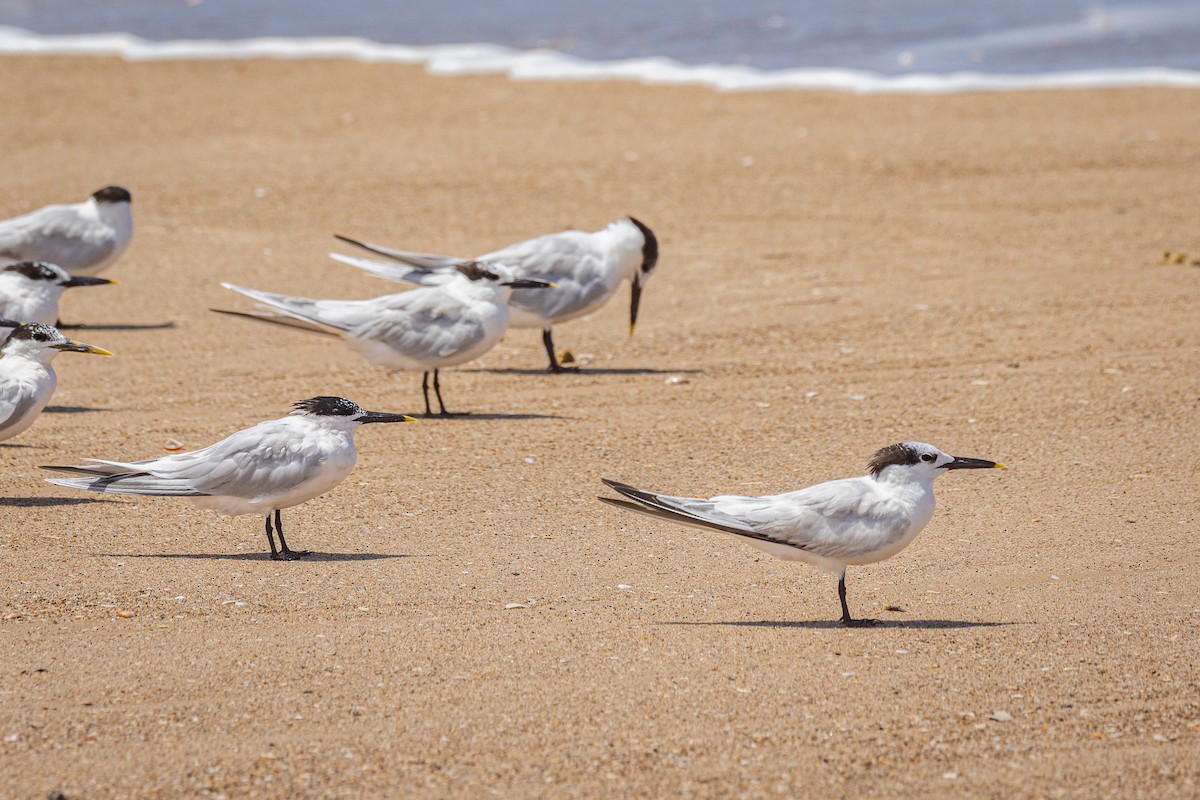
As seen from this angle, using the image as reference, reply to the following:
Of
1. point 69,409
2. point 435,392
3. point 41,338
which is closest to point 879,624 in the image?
point 435,392

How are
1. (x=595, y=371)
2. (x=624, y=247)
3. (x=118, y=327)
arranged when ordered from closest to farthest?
(x=595, y=371) → (x=624, y=247) → (x=118, y=327)

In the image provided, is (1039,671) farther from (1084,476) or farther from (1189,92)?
(1189,92)

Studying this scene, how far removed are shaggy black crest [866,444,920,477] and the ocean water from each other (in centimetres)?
1308

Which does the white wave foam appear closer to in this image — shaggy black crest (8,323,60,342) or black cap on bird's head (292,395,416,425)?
shaggy black crest (8,323,60,342)

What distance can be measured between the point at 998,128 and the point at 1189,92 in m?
2.91

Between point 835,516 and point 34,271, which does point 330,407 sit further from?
point 34,271

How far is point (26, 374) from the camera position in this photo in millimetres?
7219

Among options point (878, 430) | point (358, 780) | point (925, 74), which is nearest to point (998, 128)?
point (925, 74)

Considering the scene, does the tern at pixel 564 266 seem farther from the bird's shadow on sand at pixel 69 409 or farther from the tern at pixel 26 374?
the tern at pixel 26 374

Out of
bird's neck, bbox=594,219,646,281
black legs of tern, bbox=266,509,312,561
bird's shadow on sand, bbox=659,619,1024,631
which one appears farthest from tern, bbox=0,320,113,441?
bird's neck, bbox=594,219,646,281

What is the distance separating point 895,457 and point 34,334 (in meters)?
4.33

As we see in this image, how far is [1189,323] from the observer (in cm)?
991

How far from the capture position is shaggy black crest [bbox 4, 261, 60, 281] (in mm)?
9109

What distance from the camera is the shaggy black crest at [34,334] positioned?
7.42m
